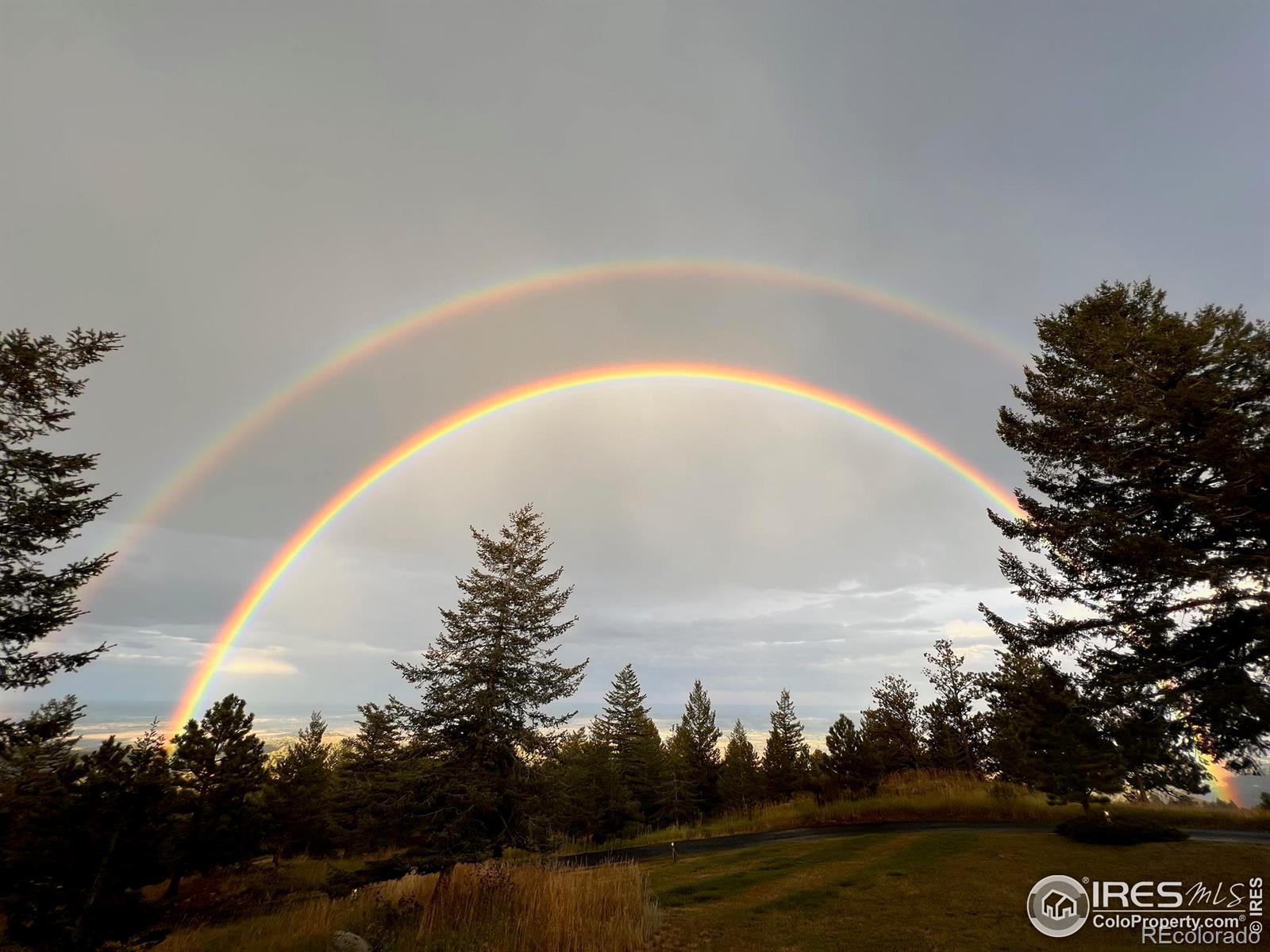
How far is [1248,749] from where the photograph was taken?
40.8ft

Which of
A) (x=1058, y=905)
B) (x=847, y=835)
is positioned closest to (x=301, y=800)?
(x=847, y=835)

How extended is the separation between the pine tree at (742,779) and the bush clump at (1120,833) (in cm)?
2328

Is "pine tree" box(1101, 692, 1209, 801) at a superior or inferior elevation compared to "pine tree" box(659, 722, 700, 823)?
superior

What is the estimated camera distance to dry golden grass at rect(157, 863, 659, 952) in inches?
342

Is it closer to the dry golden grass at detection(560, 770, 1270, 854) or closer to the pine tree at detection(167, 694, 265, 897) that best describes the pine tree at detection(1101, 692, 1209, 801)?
→ the dry golden grass at detection(560, 770, 1270, 854)

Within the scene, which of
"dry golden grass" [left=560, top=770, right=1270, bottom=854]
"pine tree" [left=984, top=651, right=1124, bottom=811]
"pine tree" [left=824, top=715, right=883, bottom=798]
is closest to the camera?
"pine tree" [left=984, top=651, right=1124, bottom=811]

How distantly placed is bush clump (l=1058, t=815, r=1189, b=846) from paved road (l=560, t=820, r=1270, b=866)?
99 centimetres

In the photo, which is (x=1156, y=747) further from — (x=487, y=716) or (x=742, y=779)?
(x=742, y=779)

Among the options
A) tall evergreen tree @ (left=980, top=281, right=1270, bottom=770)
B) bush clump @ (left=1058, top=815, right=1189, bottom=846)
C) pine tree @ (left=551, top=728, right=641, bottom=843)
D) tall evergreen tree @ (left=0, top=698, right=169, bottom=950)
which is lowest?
pine tree @ (left=551, top=728, right=641, bottom=843)

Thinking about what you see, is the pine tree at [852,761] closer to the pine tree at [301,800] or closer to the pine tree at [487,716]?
the pine tree at [487,716]

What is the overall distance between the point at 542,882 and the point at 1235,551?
54.8ft

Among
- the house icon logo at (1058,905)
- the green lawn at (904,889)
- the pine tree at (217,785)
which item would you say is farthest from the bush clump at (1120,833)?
the pine tree at (217,785)

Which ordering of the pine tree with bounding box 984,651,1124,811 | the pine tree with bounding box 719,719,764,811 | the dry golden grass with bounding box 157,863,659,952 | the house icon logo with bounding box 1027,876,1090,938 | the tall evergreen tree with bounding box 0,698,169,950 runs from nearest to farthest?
the dry golden grass with bounding box 157,863,659,952
the tall evergreen tree with bounding box 0,698,169,950
the house icon logo with bounding box 1027,876,1090,938
the pine tree with bounding box 984,651,1124,811
the pine tree with bounding box 719,719,764,811

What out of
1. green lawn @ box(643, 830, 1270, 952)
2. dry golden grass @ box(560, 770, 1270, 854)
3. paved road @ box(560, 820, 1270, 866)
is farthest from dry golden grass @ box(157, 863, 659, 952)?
dry golden grass @ box(560, 770, 1270, 854)
